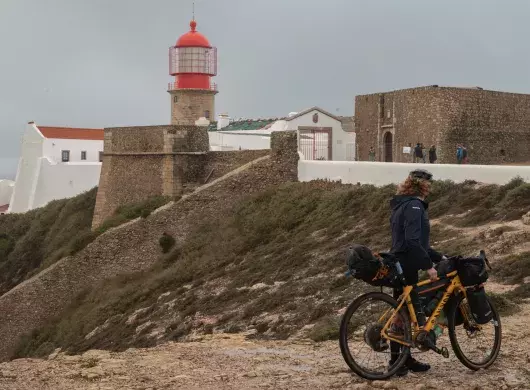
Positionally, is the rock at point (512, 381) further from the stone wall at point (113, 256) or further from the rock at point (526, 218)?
the stone wall at point (113, 256)

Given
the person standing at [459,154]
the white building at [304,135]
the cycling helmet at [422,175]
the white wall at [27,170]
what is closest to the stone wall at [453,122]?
the person standing at [459,154]

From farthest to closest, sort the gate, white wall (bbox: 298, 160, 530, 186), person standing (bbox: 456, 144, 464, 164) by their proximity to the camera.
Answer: the gate
person standing (bbox: 456, 144, 464, 164)
white wall (bbox: 298, 160, 530, 186)

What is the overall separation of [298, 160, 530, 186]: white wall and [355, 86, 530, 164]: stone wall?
439 cm

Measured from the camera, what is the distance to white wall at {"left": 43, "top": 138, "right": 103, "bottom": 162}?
4834 centimetres

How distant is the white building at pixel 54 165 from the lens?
147 ft

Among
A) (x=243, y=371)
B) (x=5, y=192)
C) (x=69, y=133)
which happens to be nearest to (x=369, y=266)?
(x=243, y=371)

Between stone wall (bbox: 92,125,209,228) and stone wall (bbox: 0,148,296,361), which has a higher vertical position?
stone wall (bbox: 92,125,209,228)

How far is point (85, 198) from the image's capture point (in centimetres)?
3425

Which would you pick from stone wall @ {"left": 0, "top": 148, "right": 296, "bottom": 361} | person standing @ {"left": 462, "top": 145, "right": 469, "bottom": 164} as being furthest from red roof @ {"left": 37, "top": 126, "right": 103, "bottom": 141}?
person standing @ {"left": 462, "top": 145, "right": 469, "bottom": 164}

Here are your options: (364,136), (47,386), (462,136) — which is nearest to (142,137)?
(364,136)

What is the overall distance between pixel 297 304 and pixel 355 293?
887 millimetres

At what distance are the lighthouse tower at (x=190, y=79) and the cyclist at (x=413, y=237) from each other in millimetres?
39666

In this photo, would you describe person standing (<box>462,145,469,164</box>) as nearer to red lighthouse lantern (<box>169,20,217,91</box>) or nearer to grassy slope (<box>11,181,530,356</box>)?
grassy slope (<box>11,181,530,356</box>)

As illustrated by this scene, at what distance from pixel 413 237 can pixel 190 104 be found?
40.2m
